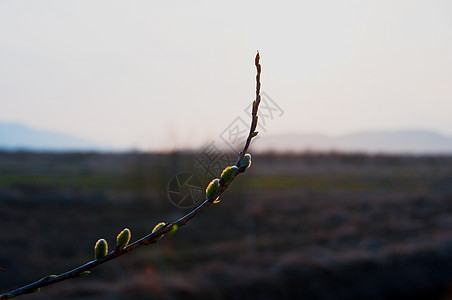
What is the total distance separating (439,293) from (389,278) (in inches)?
42.4

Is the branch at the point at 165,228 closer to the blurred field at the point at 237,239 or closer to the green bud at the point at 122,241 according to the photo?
the green bud at the point at 122,241

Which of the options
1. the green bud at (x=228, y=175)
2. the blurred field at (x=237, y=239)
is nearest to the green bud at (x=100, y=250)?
the green bud at (x=228, y=175)

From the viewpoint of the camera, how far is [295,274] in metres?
8.57

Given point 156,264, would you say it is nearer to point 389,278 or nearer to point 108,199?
point 389,278

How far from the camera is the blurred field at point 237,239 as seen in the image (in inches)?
325

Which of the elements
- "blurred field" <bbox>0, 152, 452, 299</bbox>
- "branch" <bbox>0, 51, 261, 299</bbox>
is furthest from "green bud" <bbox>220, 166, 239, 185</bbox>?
"blurred field" <bbox>0, 152, 452, 299</bbox>

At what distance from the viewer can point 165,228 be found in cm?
68

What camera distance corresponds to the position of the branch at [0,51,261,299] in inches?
26.0

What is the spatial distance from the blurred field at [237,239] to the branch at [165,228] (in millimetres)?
5470

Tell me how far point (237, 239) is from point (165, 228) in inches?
487

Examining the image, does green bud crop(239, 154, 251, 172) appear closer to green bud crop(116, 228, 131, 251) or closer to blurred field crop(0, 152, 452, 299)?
green bud crop(116, 228, 131, 251)

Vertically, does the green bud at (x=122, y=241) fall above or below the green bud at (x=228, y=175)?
Result: below

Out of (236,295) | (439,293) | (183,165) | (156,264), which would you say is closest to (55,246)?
(156,264)

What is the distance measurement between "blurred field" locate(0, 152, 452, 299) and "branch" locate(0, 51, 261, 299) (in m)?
5.47
